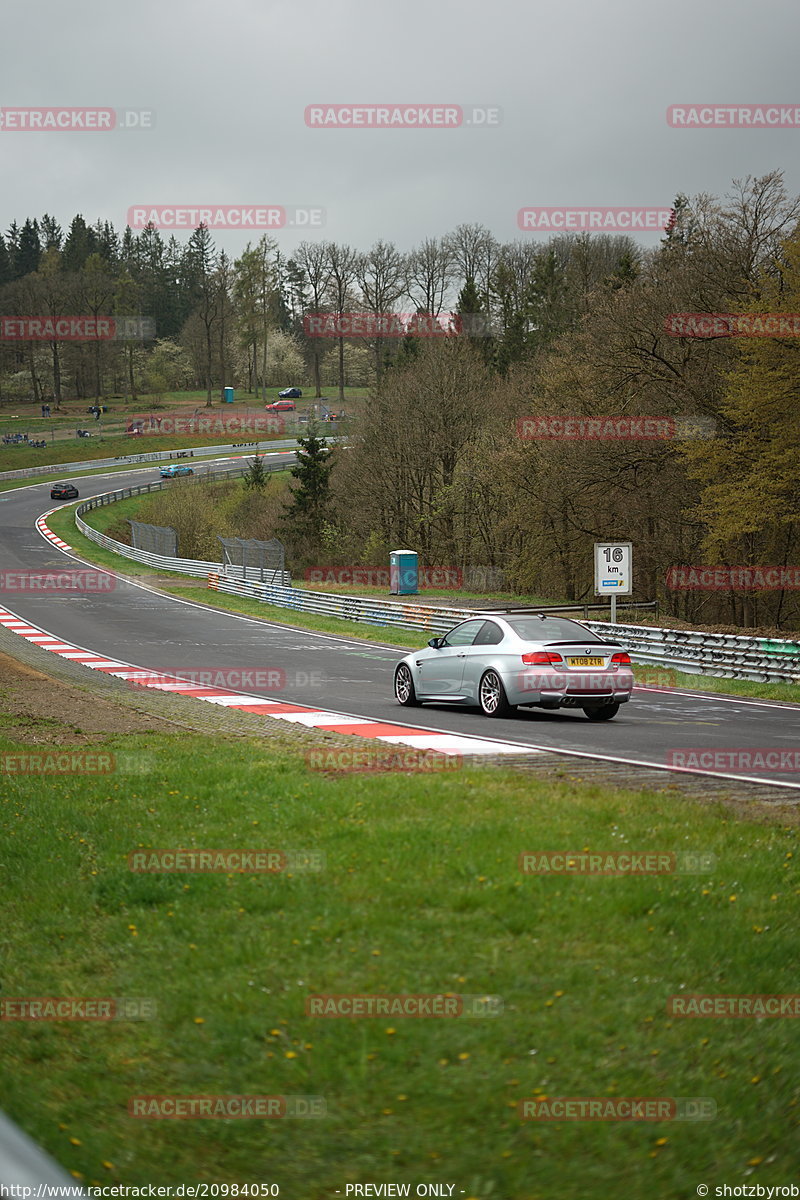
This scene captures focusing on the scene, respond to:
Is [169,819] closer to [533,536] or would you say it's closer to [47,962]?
[47,962]

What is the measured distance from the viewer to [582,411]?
44.1 meters

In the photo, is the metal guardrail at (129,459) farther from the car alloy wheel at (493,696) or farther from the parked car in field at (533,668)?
the car alloy wheel at (493,696)

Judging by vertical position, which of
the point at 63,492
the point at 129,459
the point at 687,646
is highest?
the point at 129,459

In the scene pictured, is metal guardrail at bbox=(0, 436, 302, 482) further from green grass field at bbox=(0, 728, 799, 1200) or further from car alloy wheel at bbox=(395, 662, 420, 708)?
green grass field at bbox=(0, 728, 799, 1200)

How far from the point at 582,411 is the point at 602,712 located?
29.5 metres

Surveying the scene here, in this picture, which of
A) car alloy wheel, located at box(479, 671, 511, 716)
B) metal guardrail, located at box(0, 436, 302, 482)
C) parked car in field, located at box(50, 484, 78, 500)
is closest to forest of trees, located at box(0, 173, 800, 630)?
metal guardrail, located at box(0, 436, 302, 482)

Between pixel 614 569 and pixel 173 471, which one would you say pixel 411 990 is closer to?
pixel 614 569

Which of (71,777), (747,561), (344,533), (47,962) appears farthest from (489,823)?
(344,533)

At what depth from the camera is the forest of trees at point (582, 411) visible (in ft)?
110

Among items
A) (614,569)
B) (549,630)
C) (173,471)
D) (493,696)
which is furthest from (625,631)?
(173,471)

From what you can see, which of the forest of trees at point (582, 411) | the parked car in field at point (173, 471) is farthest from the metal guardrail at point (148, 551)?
the forest of trees at point (582, 411)

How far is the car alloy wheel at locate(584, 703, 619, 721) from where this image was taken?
16.2 metres

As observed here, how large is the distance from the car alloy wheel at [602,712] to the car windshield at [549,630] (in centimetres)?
96

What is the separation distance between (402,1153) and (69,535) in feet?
224
